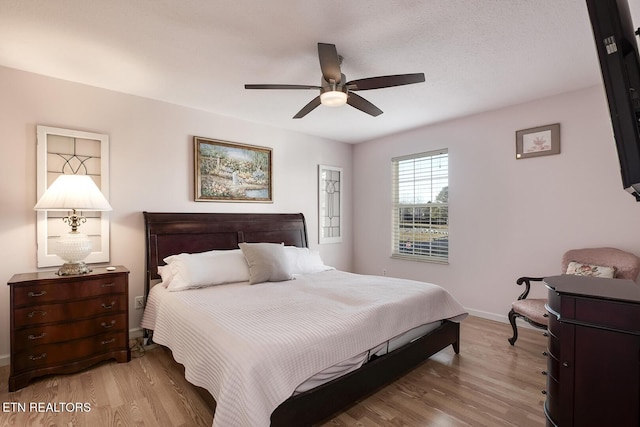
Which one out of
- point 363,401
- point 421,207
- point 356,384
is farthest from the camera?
point 421,207

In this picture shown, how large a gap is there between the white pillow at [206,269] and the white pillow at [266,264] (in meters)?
0.11

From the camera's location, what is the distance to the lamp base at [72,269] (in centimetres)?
256

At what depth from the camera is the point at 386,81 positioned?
221cm

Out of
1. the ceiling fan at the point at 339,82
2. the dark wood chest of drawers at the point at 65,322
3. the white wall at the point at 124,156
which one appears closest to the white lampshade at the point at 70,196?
the white wall at the point at 124,156

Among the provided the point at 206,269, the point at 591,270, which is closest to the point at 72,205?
the point at 206,269

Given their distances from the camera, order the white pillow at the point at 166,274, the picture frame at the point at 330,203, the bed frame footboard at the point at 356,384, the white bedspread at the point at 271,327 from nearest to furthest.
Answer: the white bedspread at the point at 271,327 → the bed frame footboard at the point at 356,384 → the white pillow at the point at 166,274 → the picture frame at the point at 330,203

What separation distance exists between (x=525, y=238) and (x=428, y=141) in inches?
70.2

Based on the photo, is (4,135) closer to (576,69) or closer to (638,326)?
(638,326)

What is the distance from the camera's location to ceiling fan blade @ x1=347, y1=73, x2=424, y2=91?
7.01 feet

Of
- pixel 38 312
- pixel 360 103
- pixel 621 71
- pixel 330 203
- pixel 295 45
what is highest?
pixel 295 45

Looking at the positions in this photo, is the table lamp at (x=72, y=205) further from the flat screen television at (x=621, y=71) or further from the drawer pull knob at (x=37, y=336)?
the flat screen television at (x=621, y=71)

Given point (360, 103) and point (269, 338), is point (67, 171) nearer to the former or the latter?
point (269, 338)

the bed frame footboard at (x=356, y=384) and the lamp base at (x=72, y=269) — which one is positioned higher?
the lamp base at (x=72, y=269)

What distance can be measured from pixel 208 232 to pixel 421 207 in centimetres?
299
